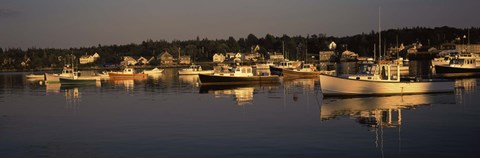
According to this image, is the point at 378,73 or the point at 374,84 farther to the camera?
the point at 378,73

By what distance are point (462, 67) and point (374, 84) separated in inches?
1563

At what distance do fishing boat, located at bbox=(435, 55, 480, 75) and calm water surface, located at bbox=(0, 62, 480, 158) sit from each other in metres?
35.8


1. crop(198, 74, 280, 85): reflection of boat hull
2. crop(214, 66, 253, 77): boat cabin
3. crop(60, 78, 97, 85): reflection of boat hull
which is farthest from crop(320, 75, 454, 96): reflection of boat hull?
crop(60, 78, 97, 85): reflection of boat hull

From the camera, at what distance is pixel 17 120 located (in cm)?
3152

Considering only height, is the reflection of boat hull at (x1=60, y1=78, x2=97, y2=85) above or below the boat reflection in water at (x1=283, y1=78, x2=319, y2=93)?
above

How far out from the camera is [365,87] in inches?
1554

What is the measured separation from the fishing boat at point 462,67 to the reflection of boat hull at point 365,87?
3541cm

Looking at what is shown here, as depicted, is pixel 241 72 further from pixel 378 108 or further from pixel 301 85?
pixel 378 108

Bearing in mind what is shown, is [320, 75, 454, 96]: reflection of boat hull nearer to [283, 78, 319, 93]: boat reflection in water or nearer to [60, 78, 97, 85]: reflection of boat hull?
[283, 78, 319, 93]: boat reflection in water

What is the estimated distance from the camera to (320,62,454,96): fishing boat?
39406mm

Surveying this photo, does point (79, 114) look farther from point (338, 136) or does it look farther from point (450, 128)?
point (450, 128)

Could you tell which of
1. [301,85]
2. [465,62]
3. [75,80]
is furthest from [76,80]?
[465,62]

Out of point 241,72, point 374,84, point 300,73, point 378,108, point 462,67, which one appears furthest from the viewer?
point 300,73

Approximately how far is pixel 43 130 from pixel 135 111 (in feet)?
27.7
